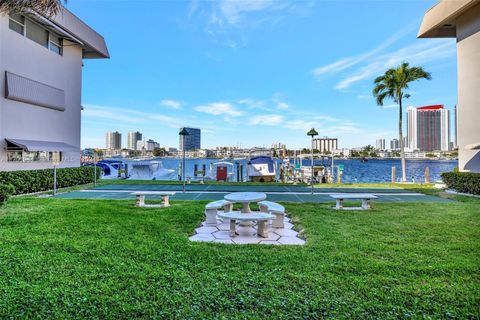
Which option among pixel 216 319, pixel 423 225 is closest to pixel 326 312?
pixel 216 319

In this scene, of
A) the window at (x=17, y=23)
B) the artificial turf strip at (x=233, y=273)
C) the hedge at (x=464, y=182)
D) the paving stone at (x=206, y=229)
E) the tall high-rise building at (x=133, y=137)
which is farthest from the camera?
the tall high-rise building at (x=133, y=137)

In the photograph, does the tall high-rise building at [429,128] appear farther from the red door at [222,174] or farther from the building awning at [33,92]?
the building awning at [33,92]

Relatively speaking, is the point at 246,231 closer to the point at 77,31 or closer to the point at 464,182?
the point at 464,182

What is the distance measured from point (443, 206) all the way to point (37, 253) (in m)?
11.5

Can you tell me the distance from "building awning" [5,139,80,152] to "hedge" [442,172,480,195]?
21.2 meters

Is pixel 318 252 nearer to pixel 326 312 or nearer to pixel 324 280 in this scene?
pixel 324 280

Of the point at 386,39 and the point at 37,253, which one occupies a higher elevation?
the point at 386,39

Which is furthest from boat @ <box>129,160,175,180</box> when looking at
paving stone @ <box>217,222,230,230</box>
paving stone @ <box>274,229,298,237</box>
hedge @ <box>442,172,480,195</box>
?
hedge @ <box>442,172,480,195</box>

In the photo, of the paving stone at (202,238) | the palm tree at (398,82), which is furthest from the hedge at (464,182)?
the paving stone at (202,238)

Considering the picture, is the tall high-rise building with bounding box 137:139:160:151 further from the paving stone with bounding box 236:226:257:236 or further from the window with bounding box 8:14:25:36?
the paving stone with bounding box 236:226:257:236

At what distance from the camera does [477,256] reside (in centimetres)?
413

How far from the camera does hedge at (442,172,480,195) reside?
11462 millimetres

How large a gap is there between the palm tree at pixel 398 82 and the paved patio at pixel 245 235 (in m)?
17.5

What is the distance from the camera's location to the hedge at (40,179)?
11068 mm
